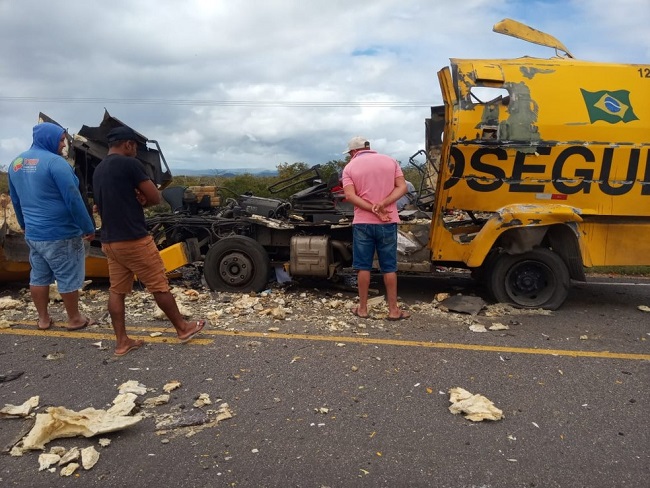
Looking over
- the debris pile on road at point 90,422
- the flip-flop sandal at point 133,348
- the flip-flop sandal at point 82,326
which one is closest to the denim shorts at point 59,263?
the flip-flop sandal at point 82,326

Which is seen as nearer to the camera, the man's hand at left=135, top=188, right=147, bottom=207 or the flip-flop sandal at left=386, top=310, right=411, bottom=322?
the man's hand at left=135, top=188, right=147, bottom=207

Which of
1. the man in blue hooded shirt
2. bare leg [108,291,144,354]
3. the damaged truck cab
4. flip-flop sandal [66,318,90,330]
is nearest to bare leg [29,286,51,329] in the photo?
the man in blue hooded shirt

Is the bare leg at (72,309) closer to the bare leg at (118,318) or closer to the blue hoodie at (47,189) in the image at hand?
the blue hoodie at (47,189)

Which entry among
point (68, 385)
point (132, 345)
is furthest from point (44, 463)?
point (132, 345)

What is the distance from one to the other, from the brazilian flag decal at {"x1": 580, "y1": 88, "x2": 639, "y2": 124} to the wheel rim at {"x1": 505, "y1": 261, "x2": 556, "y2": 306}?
167 cm

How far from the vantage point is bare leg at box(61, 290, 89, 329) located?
4.72 metres

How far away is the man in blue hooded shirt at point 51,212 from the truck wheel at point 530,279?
169 inches

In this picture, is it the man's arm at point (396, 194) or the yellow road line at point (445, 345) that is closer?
the yellow road line at point (445, 345)

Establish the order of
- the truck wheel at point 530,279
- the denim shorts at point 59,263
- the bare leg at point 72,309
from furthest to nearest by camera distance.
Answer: the truck wheel at point 530,279, the bare leg at point 72,309, the denim shorts at point 59,263

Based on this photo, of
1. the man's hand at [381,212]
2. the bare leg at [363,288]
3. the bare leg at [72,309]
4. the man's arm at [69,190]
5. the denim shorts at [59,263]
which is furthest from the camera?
the bare leg at [363,288]

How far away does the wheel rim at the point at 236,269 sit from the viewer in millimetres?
6367

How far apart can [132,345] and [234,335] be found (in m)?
0.89

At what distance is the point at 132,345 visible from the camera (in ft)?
14.2

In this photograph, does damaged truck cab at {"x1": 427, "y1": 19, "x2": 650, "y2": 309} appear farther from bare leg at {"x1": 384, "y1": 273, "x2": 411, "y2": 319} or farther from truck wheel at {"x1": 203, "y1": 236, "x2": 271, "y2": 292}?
truck wheel at {"x1": 203, "y1": 236, "x2": 271, "y2": 292}
